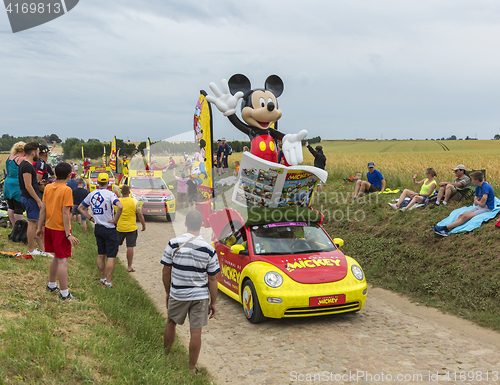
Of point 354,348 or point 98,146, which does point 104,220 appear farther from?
point 98,146

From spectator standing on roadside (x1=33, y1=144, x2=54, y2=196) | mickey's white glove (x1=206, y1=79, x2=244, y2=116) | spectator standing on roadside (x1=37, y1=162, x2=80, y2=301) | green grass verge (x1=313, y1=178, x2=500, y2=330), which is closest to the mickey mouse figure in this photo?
mickey's white glove (x1=206, y1=79, x2=244, y2=116)

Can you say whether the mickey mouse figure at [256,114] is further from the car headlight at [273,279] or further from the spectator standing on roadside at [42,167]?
the spectator standing on roadside at [42,167]

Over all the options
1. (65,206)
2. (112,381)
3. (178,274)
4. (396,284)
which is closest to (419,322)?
(396,284)

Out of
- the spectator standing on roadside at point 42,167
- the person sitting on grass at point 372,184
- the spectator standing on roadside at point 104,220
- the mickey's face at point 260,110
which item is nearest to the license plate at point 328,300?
the spectator standing on roadside at point 104,220

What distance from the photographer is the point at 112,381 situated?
3.39 metres

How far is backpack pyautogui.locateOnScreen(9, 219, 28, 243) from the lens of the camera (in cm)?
816

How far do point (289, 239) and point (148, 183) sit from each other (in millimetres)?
11719

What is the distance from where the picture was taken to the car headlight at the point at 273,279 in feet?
19.7

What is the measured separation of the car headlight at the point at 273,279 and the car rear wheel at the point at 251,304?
0.30m

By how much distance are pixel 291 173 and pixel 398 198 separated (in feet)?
20.5

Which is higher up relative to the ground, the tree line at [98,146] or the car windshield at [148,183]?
the tree line at [98,146]

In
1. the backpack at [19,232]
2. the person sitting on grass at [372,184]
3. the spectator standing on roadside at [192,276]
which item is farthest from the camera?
the person sitting on grass at [372,184]

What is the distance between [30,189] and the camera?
681 cm

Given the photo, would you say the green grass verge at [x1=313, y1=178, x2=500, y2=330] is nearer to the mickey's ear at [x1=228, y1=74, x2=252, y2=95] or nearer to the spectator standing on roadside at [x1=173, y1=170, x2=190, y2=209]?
the mickey's ear at [x1=228, y1=74, x2=252, y2=95]
